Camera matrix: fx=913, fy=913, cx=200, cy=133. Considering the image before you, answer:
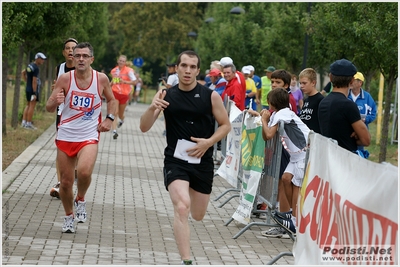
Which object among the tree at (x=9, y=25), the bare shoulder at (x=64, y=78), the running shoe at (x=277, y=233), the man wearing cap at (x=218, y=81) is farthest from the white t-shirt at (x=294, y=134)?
the man wearing cap at (x=218, y=81)

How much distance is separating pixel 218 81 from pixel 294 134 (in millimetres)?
9517

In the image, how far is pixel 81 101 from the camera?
9.26m

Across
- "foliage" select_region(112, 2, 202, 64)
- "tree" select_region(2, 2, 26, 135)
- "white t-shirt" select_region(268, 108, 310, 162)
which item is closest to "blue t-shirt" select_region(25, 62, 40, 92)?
"tree" select_region(2, 2, 26, 135)

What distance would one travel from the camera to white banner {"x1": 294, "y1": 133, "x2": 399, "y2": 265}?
205 inches

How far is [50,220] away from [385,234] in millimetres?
5420

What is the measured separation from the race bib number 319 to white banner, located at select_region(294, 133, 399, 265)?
2.71m

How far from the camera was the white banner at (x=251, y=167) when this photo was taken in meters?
9.77

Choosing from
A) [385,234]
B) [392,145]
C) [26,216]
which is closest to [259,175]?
[26,216]

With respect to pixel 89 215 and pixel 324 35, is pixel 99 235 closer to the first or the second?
pixel 89 215

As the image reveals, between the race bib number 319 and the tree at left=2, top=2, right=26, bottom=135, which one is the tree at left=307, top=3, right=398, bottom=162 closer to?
the tree at left=2, top=2, right=26, bottom=135

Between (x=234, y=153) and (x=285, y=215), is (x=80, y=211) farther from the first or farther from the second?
(x=234, y=153)

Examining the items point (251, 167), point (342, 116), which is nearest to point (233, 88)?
point (251, 167)

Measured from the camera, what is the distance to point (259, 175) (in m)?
9.78

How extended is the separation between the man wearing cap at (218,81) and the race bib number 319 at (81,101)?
8814mm
